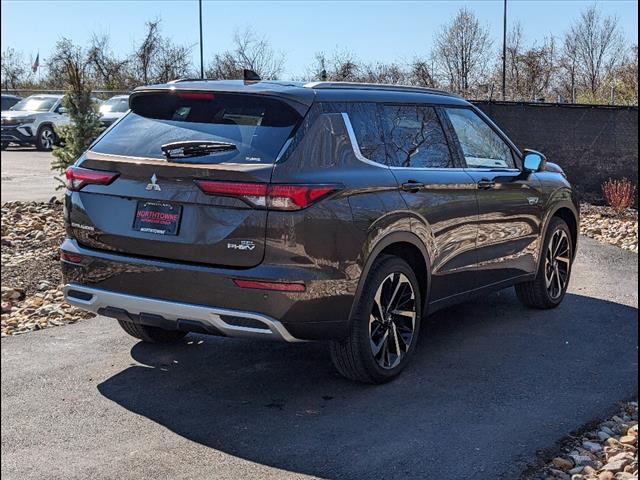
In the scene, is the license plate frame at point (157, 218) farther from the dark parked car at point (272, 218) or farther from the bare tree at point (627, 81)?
the bare tree at point (627, 81)

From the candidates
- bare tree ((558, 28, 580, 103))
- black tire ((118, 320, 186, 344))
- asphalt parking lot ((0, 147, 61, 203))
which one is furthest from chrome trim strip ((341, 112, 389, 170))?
bare tree ((558, 28, 580, 103))

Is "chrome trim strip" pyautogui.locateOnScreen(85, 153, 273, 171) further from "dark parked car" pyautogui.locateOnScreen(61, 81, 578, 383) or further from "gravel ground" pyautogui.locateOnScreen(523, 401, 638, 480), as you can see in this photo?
"gravel ground" pyautogui.locateOnScreen(523, 401, 638, 480)

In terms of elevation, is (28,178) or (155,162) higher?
(155,162)

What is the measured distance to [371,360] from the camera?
16.6ft

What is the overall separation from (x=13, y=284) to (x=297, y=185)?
13.0 feet

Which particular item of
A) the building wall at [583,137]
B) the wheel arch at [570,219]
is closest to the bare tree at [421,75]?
the building wall at [583,137]

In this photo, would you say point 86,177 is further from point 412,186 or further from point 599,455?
point 599,455

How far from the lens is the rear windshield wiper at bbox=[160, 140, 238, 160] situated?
466 cm

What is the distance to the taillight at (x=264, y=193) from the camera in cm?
446

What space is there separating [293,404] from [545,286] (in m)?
3.20

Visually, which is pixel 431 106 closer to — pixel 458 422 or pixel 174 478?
pixel 458 422

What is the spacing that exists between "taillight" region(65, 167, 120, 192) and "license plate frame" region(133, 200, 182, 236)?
0.87 ft

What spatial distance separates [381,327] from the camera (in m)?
5.22

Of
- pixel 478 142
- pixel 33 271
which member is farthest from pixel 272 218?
pixel 33 271
